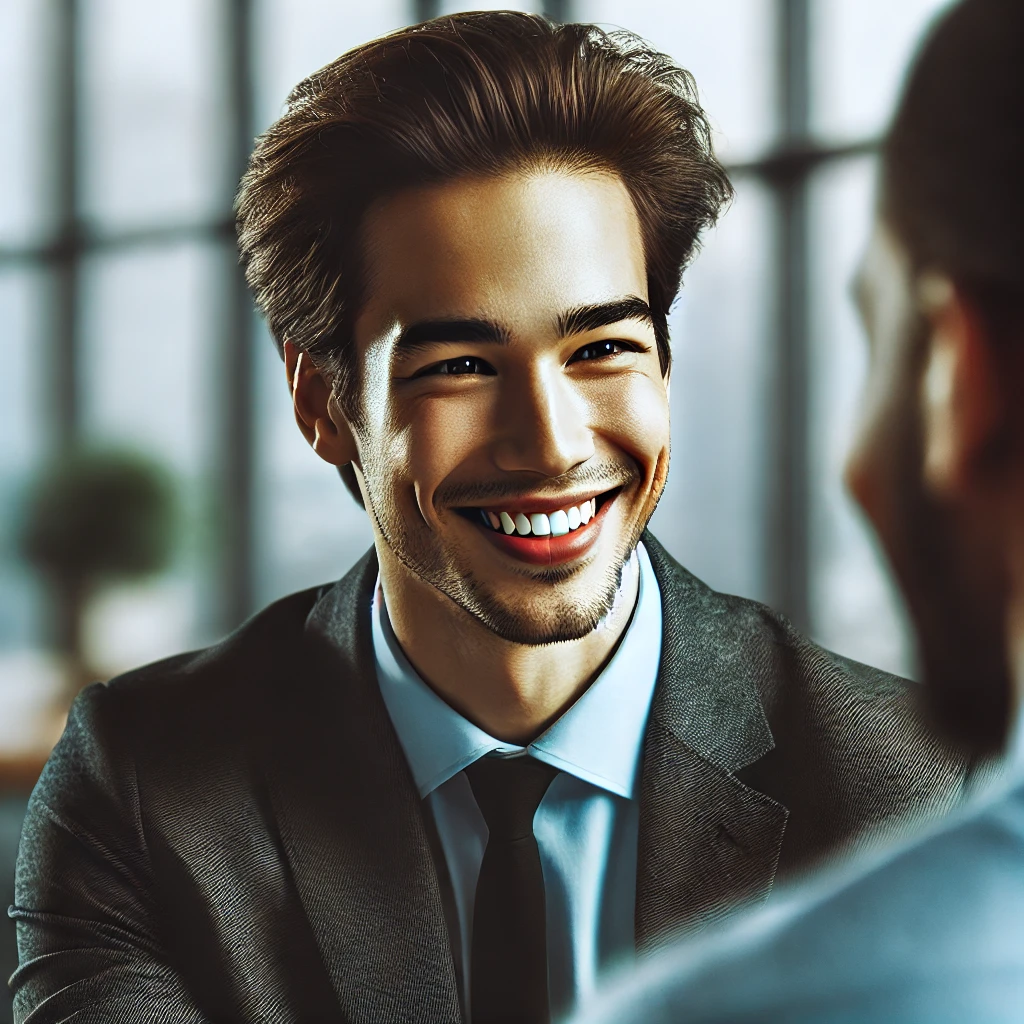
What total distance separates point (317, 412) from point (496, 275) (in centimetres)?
20

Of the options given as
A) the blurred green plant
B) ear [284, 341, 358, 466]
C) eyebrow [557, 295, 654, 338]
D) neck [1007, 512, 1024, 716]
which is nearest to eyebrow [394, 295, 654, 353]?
eyebrow [557, 295, 654, 338]

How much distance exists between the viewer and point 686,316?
A: 0.84 metres

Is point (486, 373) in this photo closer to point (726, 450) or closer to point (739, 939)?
point (726, 450)

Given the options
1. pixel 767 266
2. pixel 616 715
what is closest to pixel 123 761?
pixel 616 715

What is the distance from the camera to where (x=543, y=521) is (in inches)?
28.5

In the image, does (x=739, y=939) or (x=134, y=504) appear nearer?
(x=739, y=939)

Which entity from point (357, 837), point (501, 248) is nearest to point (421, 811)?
point (357, 837)

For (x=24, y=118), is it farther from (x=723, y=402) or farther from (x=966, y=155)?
(x=966, y=155)

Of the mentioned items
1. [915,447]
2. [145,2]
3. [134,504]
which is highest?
[145,2]

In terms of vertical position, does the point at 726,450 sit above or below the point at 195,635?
above

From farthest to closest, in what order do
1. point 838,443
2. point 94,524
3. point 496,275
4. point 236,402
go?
point 94,524 < point 236,402 < point 838,443 < point 496,275

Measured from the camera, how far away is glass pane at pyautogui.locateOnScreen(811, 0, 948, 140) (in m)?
0.87

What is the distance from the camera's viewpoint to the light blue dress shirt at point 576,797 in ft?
2.37

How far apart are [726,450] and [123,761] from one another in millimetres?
536
